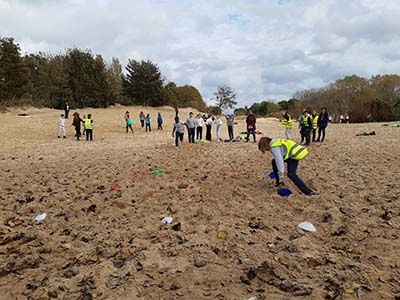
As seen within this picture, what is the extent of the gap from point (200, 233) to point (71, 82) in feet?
146

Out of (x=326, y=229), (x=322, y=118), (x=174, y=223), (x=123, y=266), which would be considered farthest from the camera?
(x=322, y=118)

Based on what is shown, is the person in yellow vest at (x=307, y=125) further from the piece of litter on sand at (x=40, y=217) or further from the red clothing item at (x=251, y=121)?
the piece of litter on sand at (x=40, y=217)

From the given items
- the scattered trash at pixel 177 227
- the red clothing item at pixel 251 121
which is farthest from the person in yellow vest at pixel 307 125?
the scattered trash at pixel 177 227

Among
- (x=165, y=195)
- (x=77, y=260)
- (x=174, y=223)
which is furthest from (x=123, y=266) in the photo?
(x=165, y=195)

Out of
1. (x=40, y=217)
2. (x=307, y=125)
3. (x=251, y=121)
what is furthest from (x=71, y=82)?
Result: (x=40, y=217)

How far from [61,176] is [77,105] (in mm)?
37097

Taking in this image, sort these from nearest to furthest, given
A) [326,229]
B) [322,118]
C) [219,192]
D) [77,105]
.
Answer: [326,229]
[219,192]
[322,118]
[77,105]

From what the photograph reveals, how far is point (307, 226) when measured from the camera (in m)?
5.45

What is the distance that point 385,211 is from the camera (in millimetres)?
6004

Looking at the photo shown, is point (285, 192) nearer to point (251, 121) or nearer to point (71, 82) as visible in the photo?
point (251, 121)

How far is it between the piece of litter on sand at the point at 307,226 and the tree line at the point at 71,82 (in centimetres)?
3700

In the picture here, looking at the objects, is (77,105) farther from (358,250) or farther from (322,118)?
(358,250)

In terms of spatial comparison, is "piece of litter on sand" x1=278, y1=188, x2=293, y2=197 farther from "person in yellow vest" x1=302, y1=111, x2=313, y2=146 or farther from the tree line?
the tree line

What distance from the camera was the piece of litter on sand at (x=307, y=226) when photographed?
211 inches
